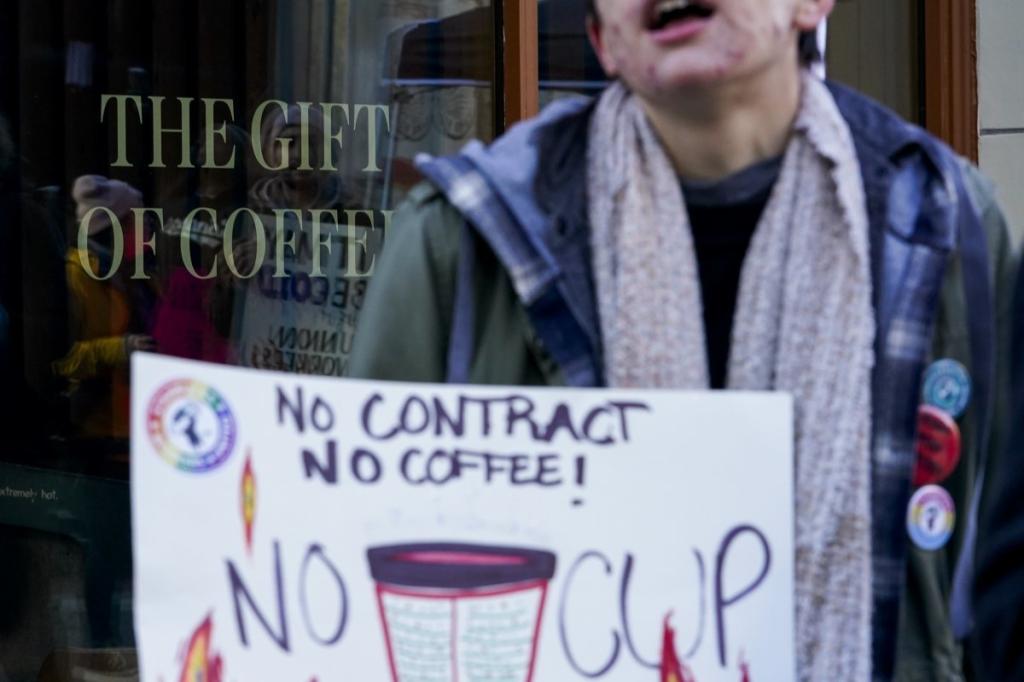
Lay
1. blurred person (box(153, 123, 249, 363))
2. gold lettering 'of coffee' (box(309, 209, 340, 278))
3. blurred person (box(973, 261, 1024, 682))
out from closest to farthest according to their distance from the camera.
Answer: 1. blurred person (box(973, 261, 1024, 682))
2. blurred person (box(153, 123, 249, 363))
3. gold lettering 'of coffee' (box(309, 209, 340, 278))

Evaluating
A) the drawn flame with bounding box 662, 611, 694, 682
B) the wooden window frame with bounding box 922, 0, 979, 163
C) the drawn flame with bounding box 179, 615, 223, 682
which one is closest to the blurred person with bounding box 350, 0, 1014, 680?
the drawn flame with bounding box 662, 611, 694, 682

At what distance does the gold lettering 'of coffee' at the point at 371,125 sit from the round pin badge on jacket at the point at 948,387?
3.15 meters

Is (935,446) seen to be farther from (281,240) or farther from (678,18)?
(281,240)

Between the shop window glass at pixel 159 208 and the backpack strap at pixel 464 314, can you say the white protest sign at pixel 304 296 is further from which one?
the backpack strap at pixel 464 314

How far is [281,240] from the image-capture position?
16.4ft

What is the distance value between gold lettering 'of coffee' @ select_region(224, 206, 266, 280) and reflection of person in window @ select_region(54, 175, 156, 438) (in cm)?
24

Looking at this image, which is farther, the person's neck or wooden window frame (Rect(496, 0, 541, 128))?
wooden window frame (Rect(496, 0, 541, 128))

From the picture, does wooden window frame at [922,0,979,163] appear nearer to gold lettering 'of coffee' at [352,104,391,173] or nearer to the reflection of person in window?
gold lettering 'of coffee' at [352,104,391,173]

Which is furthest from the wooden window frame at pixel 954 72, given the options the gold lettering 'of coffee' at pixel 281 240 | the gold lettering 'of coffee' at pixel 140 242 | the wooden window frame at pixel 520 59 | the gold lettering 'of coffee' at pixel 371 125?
the gold lettering 'of coffee' at pixel 140 242

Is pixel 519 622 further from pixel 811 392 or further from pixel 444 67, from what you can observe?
pixel 444 67

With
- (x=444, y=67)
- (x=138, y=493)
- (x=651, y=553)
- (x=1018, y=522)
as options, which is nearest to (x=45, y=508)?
(x=444, y=67)

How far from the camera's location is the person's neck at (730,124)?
2150mm

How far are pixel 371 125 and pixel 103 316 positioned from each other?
3.16 ft

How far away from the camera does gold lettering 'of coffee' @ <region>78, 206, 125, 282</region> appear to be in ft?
15.8
